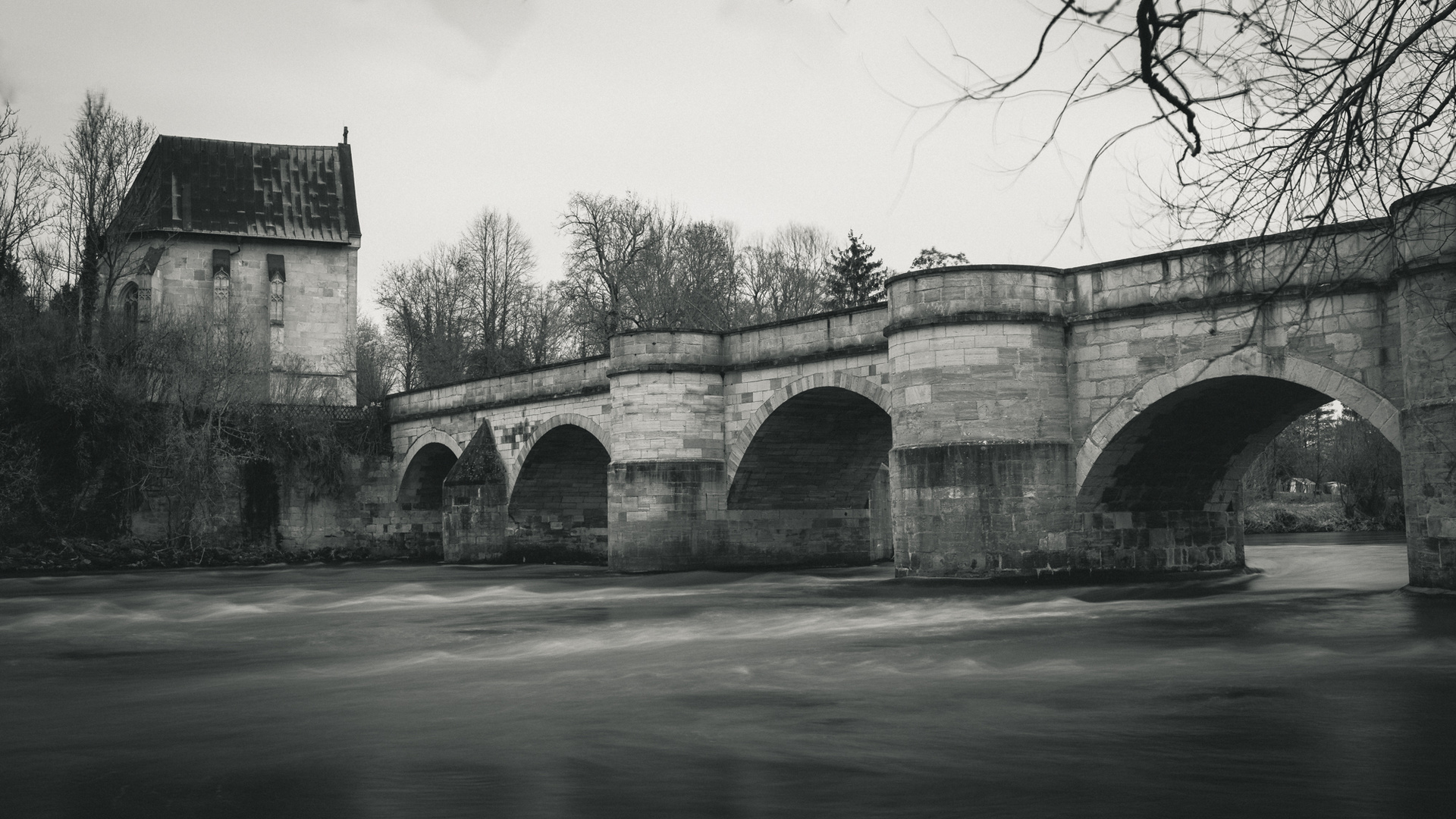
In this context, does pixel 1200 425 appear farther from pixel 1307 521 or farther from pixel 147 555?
pixel 1307 521

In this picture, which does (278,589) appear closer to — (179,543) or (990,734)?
(179,543)

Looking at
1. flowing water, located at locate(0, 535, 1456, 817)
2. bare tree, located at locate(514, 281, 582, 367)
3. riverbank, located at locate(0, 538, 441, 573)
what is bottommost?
flowing water, located at locate(0, 535, 1456, 817)

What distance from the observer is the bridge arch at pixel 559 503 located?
84.3ft

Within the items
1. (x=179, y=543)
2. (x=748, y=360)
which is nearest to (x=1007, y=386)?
(x=748, y=360)

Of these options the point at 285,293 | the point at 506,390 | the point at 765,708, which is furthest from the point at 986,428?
the point at 285,293

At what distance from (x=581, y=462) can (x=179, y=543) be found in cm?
843

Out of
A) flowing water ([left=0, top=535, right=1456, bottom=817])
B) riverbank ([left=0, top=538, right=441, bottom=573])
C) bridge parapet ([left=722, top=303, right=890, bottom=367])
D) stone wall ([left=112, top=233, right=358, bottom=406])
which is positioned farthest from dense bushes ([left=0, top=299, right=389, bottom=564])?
bridge parapet ([left=722, top=303, right=890, bottom=367])

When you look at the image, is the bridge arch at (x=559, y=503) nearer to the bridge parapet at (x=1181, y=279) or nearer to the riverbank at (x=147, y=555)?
the riverbank at (x=147, y=555)

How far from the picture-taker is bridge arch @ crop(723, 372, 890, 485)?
58.4ft

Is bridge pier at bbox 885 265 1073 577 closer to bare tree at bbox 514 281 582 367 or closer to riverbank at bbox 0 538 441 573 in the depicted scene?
riverbank at bbox 0 538 441 573

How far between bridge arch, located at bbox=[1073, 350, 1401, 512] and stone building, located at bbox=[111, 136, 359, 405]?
2210 cm

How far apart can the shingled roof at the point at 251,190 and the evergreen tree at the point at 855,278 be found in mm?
14746

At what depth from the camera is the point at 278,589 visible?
1955cm

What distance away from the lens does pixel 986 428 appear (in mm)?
15484
